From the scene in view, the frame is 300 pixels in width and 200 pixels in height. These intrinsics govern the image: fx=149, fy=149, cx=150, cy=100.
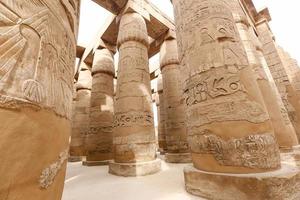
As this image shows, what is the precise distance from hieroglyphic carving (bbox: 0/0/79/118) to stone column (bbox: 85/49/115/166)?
542cm

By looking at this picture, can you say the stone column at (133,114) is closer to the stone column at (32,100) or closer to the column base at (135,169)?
the column base at (135,169)

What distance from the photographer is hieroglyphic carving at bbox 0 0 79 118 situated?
0.86 meters

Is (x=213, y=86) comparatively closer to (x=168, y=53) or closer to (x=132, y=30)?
(x=132, y=30)

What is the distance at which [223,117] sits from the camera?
232 cm

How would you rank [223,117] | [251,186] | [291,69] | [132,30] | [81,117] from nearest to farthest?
[251,186] → [223,117] → [132,30] → [291,69] → [81,117]

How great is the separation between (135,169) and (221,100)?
2863mm

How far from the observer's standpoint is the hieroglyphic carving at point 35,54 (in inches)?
33.7

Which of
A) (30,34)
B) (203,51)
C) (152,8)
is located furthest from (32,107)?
(152,8)

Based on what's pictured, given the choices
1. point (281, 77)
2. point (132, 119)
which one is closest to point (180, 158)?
point (132, 119)

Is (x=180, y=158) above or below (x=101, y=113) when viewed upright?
below

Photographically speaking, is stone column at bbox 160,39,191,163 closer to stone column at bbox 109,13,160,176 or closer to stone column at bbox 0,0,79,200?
stone column at bbox 109,13,160,176

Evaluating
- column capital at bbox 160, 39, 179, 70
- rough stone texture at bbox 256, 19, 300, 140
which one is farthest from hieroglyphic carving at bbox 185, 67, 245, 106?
rough stone texture at bbox 256, 19, 300, 140

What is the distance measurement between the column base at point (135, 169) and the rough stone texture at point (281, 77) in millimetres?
6203

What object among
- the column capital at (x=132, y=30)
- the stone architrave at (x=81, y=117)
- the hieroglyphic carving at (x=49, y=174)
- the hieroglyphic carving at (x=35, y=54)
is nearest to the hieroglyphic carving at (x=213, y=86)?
the hieroglyphic carving at (x=35, y=54)
